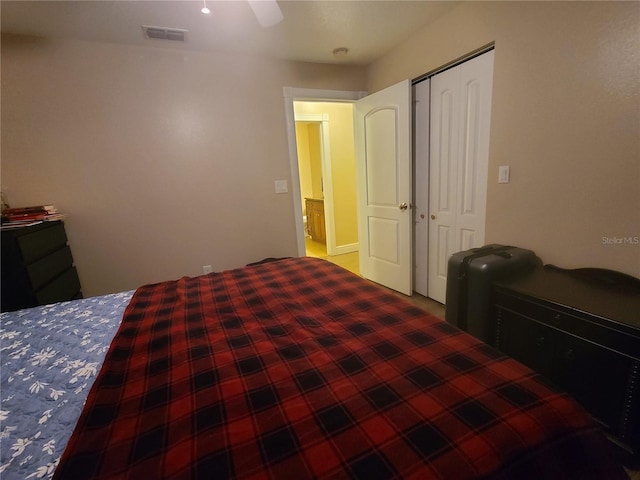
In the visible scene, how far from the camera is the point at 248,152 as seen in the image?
2725mm

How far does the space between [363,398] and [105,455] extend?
61cm

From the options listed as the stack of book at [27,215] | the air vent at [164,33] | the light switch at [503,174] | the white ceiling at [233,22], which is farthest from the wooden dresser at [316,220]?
the stack of book at [27,215]

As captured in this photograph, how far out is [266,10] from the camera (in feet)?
5.62

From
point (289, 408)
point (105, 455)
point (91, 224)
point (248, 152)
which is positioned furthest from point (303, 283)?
point (91, 224)

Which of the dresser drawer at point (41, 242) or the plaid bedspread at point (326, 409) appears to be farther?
the dresser drawer at point (41, 242)

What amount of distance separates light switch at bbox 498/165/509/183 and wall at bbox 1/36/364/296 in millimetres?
1837

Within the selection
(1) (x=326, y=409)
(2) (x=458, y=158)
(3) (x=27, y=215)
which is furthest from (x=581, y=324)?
(3) (x=27, y=215)

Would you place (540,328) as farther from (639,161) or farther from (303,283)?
(303,283)

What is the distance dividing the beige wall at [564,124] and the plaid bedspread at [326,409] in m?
1.14

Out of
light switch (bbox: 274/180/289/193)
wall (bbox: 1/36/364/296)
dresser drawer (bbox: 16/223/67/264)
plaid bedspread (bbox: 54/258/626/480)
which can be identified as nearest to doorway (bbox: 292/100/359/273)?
light switch (bbox: 274/180/289/193)

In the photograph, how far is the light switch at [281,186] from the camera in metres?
2.88

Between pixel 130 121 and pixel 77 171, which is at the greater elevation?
pixel 130 121

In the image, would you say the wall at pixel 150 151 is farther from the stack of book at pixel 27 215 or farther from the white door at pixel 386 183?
the white door at pixel 386 183

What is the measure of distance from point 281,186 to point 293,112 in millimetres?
733
